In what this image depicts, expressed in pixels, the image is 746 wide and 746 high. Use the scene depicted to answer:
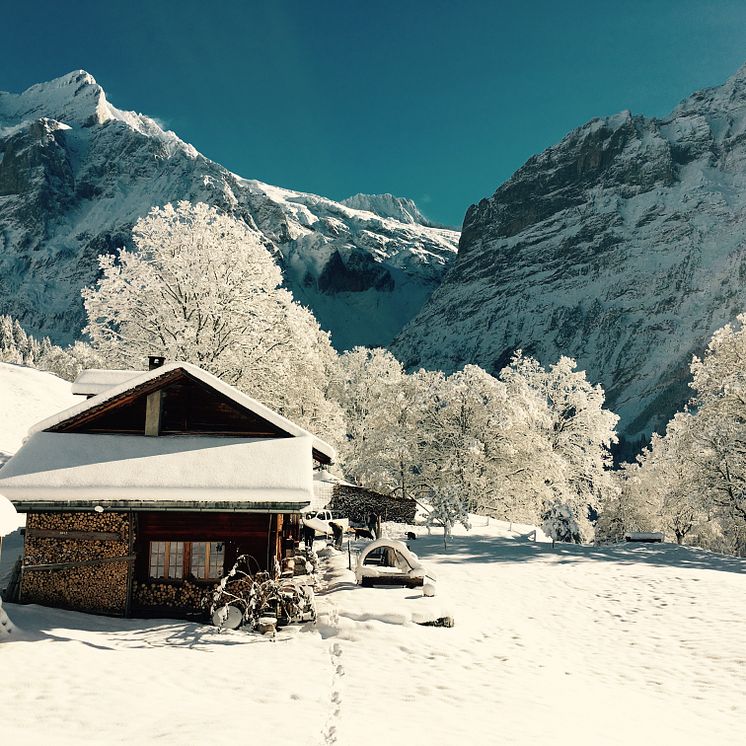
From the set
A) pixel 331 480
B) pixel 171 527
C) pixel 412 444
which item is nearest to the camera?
pixel 171 527

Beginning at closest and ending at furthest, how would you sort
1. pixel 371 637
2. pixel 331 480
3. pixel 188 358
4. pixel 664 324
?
pixel 371 637 → pixel 188 358 → pixel 331 480 → pixel 664 324

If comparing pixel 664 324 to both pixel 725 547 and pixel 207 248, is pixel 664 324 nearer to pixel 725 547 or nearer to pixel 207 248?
pixel 725 547

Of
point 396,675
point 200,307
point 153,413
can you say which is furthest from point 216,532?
point 200,307

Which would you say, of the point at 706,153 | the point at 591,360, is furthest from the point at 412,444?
the point at 706,153

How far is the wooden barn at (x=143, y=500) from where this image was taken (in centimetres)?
1425

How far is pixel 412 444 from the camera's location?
3438 centimetres

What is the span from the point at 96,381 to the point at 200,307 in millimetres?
7919

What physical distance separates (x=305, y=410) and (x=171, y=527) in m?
20.6

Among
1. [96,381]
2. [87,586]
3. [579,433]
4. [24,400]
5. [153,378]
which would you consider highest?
[24,400]

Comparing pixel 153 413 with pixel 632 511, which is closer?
pixel 153 413

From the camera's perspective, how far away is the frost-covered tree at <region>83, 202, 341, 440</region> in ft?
88.0

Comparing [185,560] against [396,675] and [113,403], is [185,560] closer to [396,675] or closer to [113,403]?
[113,403]

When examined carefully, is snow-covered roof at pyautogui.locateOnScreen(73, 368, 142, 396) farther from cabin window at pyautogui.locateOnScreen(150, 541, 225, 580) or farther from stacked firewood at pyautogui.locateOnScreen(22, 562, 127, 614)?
stacked firewood at pyautogui.locateOnScreen(22, 562, 127, 614)

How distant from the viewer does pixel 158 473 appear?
1492cm
